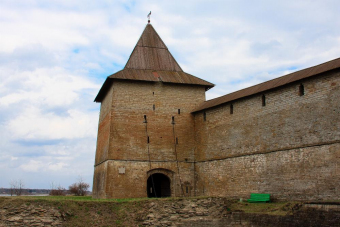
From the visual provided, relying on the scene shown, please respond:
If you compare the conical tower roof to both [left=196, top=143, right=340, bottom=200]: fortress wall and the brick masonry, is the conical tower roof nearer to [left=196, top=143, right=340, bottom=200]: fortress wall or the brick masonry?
the brick masonry

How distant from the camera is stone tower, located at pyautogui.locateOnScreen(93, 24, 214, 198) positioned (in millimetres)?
20344

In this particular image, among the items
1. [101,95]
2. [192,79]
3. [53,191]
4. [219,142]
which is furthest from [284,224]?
[53,191]

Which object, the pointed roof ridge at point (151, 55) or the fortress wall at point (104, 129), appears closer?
the fortress wall at point (104, 129)

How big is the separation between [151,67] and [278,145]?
32.6 ft

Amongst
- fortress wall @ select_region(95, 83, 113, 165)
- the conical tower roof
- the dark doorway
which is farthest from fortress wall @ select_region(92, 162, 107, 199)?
the conical tower roof

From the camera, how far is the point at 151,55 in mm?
24234

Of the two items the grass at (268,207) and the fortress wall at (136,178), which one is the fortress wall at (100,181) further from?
the grass at (268,207)

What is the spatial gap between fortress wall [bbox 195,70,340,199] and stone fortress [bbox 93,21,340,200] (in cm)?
4

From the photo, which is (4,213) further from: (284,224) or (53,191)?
(53,191)

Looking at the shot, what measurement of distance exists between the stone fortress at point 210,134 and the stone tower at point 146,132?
0.18 feet

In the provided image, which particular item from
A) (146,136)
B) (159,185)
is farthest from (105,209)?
(159,185)

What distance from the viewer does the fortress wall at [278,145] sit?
1448 centimetres

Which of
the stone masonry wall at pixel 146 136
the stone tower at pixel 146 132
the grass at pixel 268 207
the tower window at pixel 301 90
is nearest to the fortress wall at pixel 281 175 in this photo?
the grass at pixel 268 207

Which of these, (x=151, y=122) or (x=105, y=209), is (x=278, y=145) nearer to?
(x=151, y=122)
